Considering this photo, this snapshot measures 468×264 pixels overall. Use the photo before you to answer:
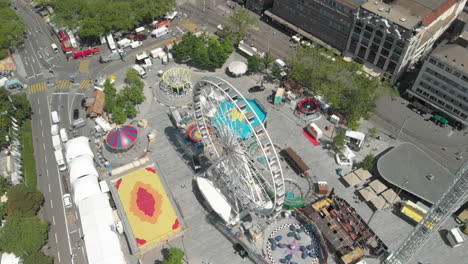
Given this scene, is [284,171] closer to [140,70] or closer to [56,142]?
[140,70]

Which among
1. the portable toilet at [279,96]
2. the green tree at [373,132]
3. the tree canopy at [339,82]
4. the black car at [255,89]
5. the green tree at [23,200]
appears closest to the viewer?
the green tree at [23,200]

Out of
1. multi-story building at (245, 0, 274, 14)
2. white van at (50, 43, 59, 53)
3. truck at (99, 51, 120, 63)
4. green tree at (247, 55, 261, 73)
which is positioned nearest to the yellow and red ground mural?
green tree at (247, 55, 261, 73)

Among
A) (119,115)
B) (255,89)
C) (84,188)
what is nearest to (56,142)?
(119,115)

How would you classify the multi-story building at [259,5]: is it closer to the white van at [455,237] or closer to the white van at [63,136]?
the white van at [63,136]

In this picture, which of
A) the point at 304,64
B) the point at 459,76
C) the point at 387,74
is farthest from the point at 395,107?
the point at 304,64

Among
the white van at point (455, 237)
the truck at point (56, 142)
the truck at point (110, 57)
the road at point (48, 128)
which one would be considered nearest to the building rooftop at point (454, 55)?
the white van at point (455, 237)
